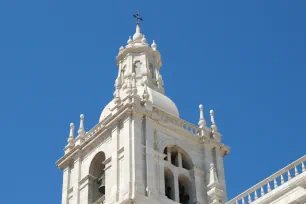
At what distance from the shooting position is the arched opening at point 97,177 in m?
44.5

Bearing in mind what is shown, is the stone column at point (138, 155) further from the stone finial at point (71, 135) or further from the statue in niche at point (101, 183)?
the stone finial at point (71, 135)

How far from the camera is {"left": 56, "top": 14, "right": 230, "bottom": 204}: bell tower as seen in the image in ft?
139

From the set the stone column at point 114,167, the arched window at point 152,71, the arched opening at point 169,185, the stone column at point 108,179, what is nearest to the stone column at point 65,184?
the stone column at point 108,179

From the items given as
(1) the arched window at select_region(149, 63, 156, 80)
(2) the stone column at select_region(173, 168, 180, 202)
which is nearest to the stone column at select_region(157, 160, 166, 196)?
(2) the stone column at select_region(173, 168, 180, 202)

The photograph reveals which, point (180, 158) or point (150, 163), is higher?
point (180, 158)

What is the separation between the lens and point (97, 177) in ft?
149

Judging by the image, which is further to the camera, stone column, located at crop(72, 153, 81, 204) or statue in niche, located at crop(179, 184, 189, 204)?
stone column, located at crop(72, 153, 81, 204)

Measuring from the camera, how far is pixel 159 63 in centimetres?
5175

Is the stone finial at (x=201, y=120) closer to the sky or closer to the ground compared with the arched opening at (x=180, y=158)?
closer to the sky

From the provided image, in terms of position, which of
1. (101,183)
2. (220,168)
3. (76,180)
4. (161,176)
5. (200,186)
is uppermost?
(220,168)

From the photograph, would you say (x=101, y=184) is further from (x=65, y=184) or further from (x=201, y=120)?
(x=201, y=120)

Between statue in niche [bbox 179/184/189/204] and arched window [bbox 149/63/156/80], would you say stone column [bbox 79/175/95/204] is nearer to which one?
statue in niche [bbox 179/184/189/204]

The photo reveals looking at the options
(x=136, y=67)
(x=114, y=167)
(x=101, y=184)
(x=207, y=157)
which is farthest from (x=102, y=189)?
(x=136, y=67)

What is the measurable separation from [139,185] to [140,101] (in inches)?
214
